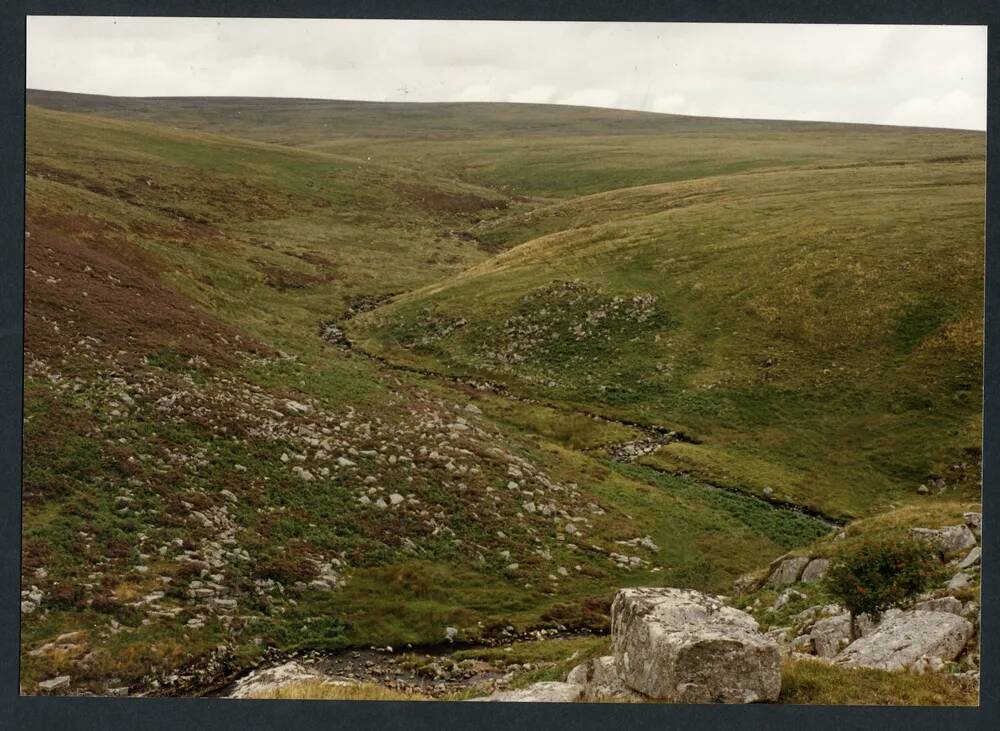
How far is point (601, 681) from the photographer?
1672 cm

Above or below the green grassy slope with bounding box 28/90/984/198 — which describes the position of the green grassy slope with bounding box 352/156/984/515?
below

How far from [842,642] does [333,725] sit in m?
11.3

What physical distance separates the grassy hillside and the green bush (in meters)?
6.88

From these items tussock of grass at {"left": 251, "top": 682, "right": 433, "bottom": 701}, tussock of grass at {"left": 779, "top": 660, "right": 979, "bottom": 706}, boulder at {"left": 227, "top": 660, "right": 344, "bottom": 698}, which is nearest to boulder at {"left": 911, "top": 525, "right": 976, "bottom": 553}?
tussock of grass at {"left": 779, "top": 660, "right": 979, "bottom": 706}

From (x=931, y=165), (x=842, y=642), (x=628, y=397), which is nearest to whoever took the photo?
(x=842, y=642)

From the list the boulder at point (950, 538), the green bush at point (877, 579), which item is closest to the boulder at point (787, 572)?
the boulder at point (950, 538)

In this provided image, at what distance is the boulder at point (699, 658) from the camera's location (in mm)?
15477

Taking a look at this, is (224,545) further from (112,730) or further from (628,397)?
(628,397)

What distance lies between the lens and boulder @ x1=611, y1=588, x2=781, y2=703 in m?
15.5

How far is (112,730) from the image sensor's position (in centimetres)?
1788

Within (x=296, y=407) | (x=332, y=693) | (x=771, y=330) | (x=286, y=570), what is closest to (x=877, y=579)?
(x=332, y=693)

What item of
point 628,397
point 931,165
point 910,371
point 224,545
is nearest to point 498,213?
point 931,165

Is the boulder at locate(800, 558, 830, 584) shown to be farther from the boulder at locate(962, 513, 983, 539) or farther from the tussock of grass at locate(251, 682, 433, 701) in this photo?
the tussock of grass at locate(251, 682, 433, 701)

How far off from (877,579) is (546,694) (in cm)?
747
